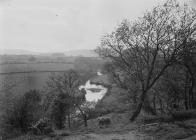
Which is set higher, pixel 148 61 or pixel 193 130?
→ pixel 148 61

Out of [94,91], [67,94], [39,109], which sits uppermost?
[67,94]

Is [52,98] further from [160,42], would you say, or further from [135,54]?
[160,42]

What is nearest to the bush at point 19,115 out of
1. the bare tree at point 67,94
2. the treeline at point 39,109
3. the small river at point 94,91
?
the treeline at point 39,109

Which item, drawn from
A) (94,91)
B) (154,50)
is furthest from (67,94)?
(94,91)

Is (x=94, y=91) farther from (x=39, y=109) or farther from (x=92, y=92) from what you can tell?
(x=39, y=109)

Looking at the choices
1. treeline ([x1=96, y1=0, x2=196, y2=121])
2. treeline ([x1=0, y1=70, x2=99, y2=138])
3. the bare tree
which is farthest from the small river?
treeline ([x1=96, y1=0, x2=196, y2=121])

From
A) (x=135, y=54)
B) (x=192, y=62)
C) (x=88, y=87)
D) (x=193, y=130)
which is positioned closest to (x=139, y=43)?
(x=135, y=54)

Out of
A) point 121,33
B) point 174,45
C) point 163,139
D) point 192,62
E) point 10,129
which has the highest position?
point 121,33

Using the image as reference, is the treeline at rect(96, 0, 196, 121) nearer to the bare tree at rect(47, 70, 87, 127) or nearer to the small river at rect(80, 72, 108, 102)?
the bare tree at rect(47, 70, 87, 127)

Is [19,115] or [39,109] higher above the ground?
[39,109]

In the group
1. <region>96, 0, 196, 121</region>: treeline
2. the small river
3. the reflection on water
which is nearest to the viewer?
<region>96, 0, 196, 121</region>: treeline

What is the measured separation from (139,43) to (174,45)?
3090 millimetres

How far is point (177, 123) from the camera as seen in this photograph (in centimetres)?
1356

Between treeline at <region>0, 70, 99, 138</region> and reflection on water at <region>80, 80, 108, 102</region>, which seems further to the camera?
reflection on water at <region>80, 80, 108, 102</region>
